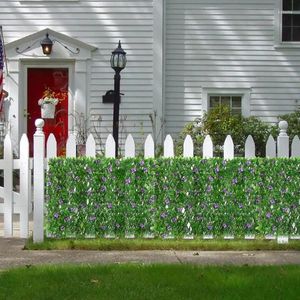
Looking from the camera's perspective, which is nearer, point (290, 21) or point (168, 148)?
point (168, 148)

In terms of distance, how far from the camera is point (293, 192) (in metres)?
7.12

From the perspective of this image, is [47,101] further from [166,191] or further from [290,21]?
[166,191]

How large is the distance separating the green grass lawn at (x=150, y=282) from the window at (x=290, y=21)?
9.11 meters

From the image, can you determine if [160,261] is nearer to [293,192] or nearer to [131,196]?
[131,196]

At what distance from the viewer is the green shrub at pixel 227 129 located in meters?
12.9

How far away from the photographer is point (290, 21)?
14305 mm

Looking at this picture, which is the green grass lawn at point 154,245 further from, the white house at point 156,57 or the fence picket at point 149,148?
the white house at point 156,57

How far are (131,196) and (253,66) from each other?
7.82 metres

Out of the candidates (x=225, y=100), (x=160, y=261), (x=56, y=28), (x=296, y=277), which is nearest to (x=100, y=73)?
(x=56, y=28)

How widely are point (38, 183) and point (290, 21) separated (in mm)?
8887

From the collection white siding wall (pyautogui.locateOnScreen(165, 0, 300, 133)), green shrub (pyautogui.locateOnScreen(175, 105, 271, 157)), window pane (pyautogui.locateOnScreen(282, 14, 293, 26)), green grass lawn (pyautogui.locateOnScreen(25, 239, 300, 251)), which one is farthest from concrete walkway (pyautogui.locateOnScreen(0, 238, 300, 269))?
window pane (pyautogui.locateOnScreen(282, 14, 293, 26))

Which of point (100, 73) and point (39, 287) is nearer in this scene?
point (39, 287)

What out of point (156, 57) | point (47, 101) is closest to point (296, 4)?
point (156, 57)

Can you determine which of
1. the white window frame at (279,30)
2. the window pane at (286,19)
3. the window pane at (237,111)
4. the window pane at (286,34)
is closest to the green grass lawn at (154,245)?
the window pane at (237,111)
